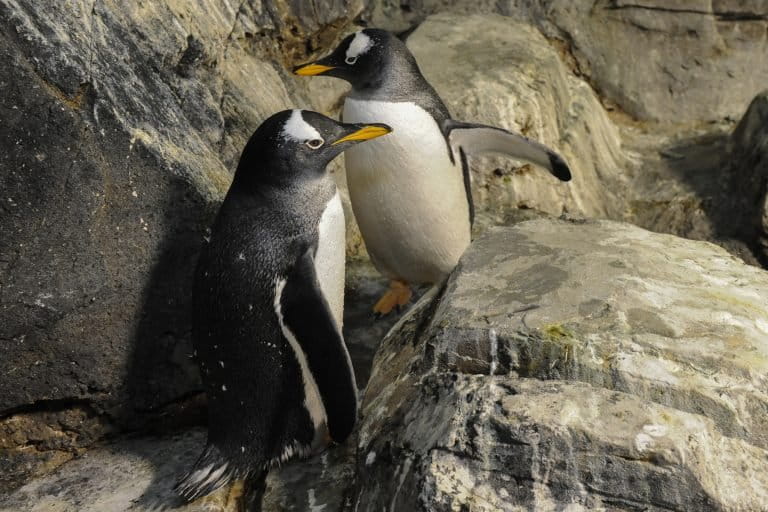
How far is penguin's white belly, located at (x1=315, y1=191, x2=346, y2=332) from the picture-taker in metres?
2.16

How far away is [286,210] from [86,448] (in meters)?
0.96

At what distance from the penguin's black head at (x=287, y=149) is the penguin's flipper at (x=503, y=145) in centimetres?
102

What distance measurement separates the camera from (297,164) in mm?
2148

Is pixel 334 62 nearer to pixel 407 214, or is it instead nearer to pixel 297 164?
pixel 407 214

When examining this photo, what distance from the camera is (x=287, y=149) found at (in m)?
2.13

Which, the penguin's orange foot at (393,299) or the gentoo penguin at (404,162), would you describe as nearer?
the gentoo penguin at (404,162)

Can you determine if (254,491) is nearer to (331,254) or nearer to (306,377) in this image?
(306,377)

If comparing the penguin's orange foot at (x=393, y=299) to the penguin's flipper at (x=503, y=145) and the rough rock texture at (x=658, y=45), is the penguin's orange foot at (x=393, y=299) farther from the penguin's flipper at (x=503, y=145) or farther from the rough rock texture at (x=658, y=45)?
the rough rock texture at (x=658, y=45)

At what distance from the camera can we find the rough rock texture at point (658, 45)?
17.4ft

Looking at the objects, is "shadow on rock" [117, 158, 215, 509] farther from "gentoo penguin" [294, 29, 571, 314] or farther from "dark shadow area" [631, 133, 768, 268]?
"dark shadow area" [631, 133, 768, 268]

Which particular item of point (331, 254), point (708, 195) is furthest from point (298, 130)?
point (708, 195)

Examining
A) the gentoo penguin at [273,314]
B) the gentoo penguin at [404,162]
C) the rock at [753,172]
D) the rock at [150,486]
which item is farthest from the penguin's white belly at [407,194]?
the rock at [753,172]

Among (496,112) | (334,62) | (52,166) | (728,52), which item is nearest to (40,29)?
(52,166)

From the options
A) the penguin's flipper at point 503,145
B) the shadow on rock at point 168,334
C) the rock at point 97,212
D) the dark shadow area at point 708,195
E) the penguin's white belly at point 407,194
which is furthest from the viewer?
the dark shadow area at point 708,195
